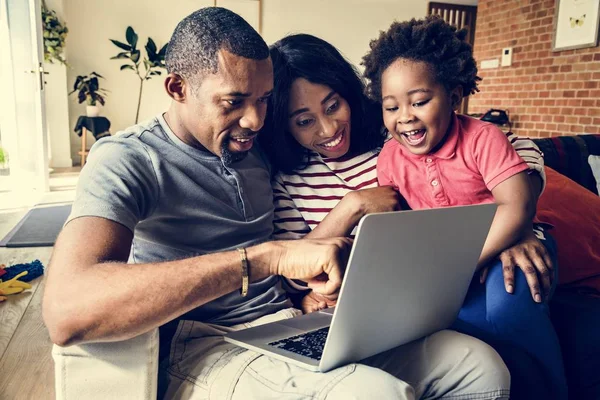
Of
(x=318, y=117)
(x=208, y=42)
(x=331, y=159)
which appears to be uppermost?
(x=208, y=42)

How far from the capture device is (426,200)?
4.85 ft

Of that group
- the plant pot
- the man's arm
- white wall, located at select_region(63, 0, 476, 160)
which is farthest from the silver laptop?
the plant pot

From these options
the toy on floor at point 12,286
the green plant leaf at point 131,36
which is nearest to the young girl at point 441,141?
the toy on floor at point 12,286

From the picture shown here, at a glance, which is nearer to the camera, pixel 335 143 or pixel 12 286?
pixel 335 143

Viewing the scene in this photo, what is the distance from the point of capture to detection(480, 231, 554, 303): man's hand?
1.21 metres

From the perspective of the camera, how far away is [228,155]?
123cm

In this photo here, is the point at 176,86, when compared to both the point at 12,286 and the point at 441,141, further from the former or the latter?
the point at 12,286

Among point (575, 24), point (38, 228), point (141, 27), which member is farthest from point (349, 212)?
point (141, 27)

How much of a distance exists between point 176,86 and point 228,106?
0.14m

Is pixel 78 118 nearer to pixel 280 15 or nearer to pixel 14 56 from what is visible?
pixel 14 56

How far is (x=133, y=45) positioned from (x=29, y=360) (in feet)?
18.1

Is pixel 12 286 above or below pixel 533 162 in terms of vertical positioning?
below

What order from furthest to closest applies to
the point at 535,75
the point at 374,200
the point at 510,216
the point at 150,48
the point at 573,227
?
the point at 150,48 → the point at 535,75 → the point at 573,227 → the point at 374,200 → the point at 510,216

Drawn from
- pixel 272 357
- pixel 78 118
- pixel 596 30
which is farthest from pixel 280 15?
pixel 272 357
